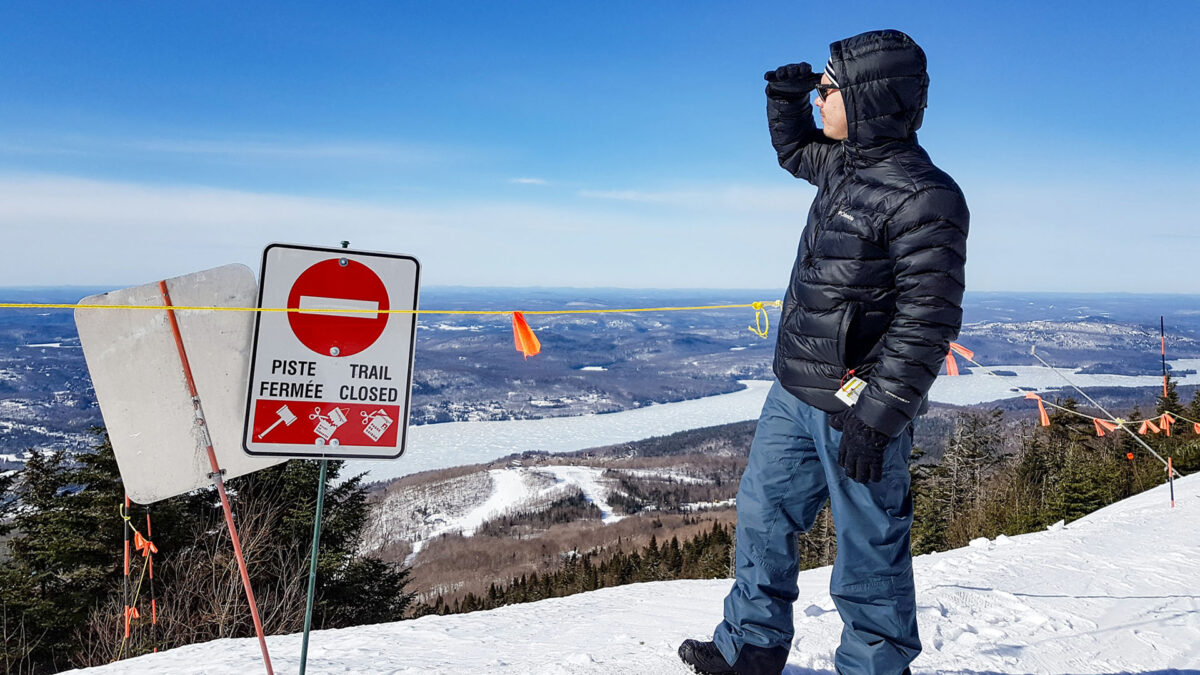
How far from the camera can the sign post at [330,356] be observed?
2.45 meters

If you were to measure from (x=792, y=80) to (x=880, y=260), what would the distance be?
3.05ft

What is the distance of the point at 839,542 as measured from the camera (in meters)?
2.30

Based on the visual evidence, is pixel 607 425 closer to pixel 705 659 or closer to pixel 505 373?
pixel 505 373

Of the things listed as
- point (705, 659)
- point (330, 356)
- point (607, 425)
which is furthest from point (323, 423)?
point (607, 425)

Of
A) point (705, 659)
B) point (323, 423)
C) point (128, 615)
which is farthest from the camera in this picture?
point (128, 615)

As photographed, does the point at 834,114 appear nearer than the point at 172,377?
Yes

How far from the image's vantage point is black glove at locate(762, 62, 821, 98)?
2.64 meters

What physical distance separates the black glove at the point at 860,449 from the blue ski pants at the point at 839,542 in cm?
10

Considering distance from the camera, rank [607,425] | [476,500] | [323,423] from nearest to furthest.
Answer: [323,423] < [476,500] < [607,425]

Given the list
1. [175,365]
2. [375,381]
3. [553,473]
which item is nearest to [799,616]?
[375,381]

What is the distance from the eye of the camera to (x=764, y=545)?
246 centimetres

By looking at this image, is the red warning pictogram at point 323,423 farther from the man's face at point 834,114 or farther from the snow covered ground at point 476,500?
the snow covered ground at point 476,500

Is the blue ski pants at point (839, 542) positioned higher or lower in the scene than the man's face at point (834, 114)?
lower

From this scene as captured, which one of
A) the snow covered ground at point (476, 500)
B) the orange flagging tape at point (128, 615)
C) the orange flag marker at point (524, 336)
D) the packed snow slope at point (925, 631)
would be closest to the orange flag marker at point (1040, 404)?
the packed snow slope at point (925, 631)
